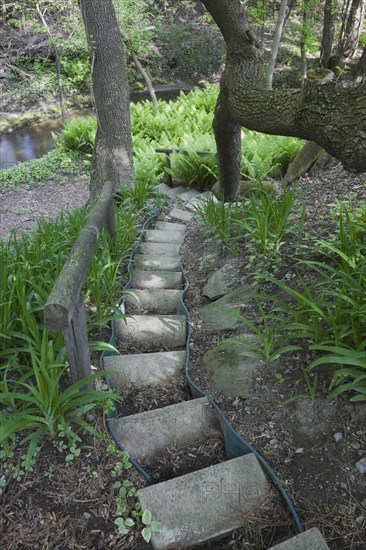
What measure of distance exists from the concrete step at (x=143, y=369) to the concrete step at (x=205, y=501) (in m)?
0.80

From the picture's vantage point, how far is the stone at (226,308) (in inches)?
123

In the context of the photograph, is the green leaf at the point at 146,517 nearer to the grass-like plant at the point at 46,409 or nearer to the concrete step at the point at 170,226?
the grass-like plant at the point at 46,409

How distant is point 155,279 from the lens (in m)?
4.11

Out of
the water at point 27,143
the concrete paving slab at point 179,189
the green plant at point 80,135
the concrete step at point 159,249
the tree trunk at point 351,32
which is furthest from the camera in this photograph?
the tree trunk at point 351,32

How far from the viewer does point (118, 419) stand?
91.6 inches

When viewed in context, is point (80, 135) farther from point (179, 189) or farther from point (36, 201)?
point (179, 189)

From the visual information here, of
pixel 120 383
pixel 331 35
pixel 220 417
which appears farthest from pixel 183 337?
pixel 331 35

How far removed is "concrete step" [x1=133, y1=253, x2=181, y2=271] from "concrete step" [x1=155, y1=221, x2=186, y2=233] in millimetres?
1016

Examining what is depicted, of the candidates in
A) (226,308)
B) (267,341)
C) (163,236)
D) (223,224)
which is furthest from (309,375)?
(163,236)

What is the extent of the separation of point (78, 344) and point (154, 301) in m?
1.56

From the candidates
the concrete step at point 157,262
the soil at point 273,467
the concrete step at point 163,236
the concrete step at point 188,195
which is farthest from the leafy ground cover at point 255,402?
the concrete step at point 188,195

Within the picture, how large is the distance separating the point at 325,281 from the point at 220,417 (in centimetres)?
99

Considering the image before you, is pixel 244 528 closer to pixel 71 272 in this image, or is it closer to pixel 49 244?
pixel 71 272

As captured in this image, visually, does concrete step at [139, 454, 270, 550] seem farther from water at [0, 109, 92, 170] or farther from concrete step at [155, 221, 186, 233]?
water at [0, 109, 92, 170]
